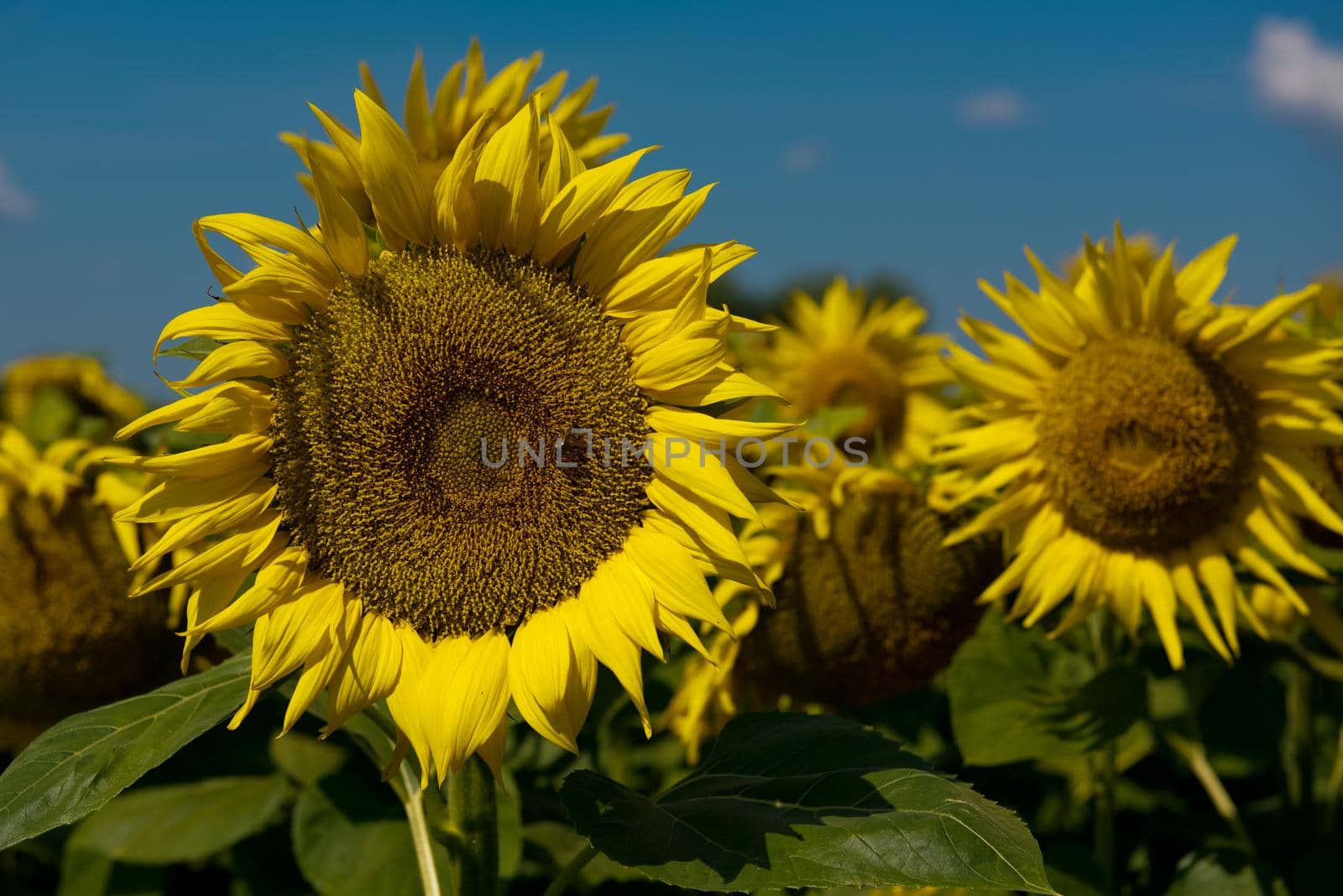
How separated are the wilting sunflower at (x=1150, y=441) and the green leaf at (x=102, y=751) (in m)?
1.98

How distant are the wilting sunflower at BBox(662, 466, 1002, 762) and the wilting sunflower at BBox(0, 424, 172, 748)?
161 centimetres

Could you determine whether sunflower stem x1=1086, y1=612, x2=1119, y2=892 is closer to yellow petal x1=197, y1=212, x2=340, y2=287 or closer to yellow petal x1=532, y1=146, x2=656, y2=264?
yellow petal x1=532, y1=146, x2=656, y2=264

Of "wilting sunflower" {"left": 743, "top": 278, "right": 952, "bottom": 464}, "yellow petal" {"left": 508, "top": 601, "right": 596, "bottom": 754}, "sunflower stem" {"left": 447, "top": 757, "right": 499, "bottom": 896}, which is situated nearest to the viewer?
"yellow petal" {"left": 508, "top": 601, "right": 596, "bottom": 754}

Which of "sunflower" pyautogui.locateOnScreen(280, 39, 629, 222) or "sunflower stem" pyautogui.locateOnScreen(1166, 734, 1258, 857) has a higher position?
"sunflower" pyautogui.locateOnScreen(280, 39, 629, 222)

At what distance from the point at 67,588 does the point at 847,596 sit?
2.18m

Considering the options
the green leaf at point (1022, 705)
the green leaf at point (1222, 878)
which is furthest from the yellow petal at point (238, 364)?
the green leaf at point (1222, 878)

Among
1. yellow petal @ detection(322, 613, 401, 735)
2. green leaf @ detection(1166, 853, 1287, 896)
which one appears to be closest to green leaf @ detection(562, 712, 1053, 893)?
yellow petal @ detection(322, 613, 401, 735)

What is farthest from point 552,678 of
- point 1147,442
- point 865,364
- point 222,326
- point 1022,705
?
point 865,364

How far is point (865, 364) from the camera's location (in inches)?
226

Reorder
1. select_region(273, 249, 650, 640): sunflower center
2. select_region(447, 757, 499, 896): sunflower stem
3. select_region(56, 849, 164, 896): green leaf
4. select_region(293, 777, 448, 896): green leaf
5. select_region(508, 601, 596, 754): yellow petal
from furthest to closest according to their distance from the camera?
select_region(56, 849, 164, 896): green leaf → select_region(293, 777, 448, 896): green leaf → select_region(447, 757, 499, 896): sunflower stem → select_region(273, 249, 650, 640): sunflower center → select_region(508, 601, 596, 754): yellow petal

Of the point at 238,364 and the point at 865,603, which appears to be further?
the point at 865,603

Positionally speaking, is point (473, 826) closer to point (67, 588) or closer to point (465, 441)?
point (465, 441)

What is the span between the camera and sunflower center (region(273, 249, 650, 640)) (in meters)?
2.04

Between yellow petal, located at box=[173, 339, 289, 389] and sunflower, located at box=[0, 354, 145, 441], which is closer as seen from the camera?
yellow petal, located at box=[173, 339, 289, 389]
